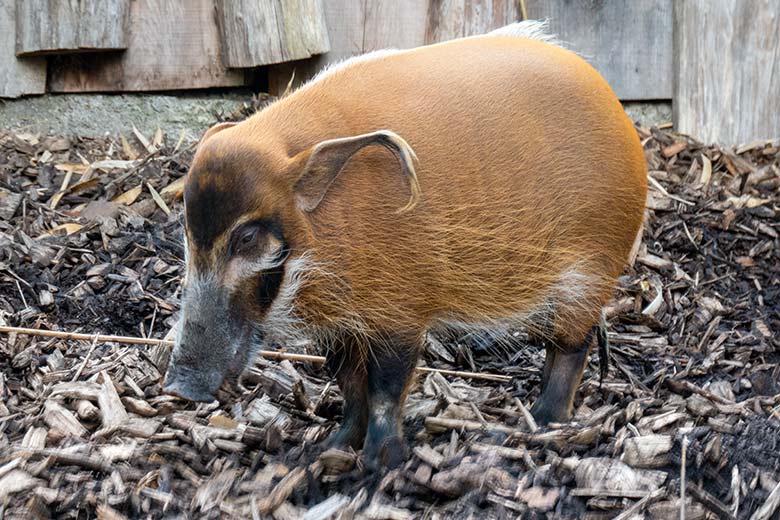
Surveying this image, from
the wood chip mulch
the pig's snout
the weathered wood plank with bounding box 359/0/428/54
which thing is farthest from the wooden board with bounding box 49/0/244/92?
the pig's snout

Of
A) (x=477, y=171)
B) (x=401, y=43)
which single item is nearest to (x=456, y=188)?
(x=477, y=171)

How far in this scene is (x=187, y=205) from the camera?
107 inches

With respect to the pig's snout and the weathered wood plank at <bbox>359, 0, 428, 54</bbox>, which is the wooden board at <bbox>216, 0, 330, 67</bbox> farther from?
the pig's snout

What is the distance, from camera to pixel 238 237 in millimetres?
2703

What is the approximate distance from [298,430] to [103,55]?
2.99 meters

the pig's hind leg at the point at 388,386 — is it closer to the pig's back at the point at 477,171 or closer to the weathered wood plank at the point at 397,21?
the pig's back at the point at 477,171

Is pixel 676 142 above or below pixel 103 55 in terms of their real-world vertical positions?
below

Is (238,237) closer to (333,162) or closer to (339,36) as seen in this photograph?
(333,162)

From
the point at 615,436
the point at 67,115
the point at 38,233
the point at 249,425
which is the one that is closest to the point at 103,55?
the point at 67,115

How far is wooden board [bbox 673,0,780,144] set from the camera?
214 inches

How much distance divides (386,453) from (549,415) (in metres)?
0.69

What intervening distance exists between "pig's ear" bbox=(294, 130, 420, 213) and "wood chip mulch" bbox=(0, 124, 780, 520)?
682mm

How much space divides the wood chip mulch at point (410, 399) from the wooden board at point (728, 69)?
0.63 ft

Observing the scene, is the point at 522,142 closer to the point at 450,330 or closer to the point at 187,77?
the point at 450,330
